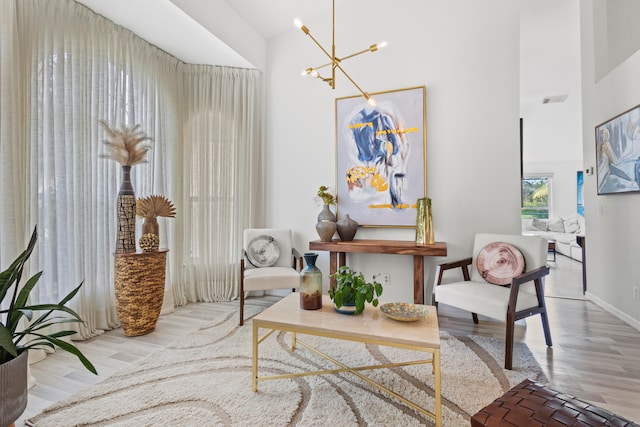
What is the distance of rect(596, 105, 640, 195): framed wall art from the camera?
261cm

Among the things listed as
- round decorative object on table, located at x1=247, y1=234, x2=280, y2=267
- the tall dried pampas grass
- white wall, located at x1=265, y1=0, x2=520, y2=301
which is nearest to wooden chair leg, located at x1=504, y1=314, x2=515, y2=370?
white wall, located at x1=265, y1=0, x2=520, y2=301

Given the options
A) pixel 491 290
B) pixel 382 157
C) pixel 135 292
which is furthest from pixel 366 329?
pixel 382 157

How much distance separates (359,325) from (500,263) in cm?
164

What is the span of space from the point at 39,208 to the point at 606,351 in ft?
14.4

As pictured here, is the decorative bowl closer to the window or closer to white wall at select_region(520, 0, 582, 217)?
white wall at select_region(520, 0, 582, 217)

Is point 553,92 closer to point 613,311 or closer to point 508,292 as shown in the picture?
point 613,311

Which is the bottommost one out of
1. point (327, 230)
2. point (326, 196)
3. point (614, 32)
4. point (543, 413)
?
point (543, 413)

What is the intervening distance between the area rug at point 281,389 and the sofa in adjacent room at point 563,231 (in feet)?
17.6

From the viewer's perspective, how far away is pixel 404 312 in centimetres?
174

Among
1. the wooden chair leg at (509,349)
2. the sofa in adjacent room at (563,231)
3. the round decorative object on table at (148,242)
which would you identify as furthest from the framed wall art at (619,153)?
the round decorative object on table at (148,242)

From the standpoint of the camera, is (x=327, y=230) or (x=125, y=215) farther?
(x=327, y=230)

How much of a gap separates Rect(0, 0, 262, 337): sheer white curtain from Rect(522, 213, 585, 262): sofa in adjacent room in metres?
6.38

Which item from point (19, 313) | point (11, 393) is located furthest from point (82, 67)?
point (11, 393)

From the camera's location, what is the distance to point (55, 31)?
233 cm
